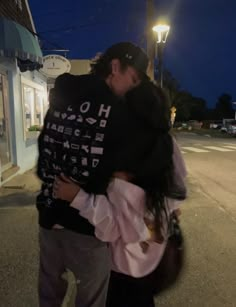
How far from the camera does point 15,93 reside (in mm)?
9047

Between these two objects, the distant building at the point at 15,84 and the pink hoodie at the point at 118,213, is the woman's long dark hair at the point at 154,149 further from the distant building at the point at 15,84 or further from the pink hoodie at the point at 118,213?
the distant building at the point at 15,84

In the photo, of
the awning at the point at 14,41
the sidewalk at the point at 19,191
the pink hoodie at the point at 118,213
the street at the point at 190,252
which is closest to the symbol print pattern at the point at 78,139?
the pink hoodie at the point at 118,213

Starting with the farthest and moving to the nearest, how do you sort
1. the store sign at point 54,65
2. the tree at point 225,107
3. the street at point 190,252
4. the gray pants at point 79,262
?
the tree at point 225,107, the store sign at point 54,65, the street at point 190,252, the gray pants at point 79,262

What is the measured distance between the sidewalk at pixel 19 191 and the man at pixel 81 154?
4706 millimetres

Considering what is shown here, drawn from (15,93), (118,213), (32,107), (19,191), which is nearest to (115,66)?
(118,213)

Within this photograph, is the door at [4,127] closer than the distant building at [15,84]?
No

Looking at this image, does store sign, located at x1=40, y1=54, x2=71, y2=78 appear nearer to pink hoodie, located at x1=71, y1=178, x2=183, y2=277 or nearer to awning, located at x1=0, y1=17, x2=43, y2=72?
awning, located at x1=0, y1=17, x2=43, y2=72

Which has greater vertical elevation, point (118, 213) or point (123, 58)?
point (123, 58)

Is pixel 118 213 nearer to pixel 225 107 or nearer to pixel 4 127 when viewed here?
pixel 4 127

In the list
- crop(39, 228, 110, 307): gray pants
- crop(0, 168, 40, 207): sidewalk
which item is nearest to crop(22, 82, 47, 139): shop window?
crop(0, 168, 40, 207): sidewalk

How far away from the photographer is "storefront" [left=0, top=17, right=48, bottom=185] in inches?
293

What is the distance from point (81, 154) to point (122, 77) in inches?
18.0

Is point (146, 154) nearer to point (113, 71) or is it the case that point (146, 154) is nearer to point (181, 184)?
point (181, 184)

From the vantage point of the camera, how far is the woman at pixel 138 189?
160cm
